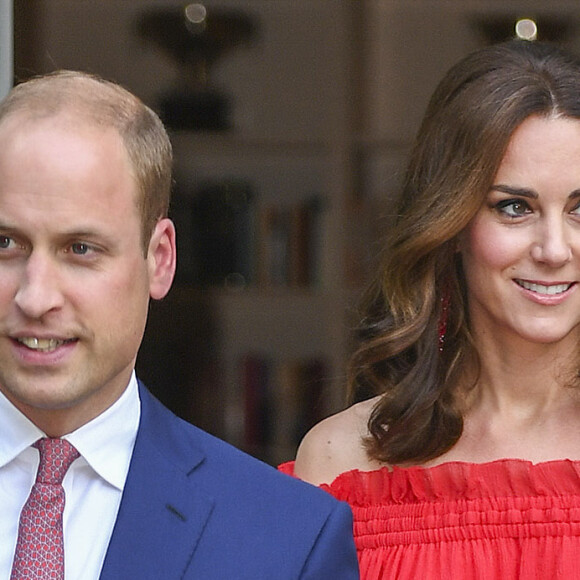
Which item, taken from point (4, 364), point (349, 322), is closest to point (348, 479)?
point (4, 364)

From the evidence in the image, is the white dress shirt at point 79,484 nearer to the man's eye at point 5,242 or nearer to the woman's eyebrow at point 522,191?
the man's eye at point 5,242

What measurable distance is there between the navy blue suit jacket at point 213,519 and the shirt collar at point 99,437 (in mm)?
20

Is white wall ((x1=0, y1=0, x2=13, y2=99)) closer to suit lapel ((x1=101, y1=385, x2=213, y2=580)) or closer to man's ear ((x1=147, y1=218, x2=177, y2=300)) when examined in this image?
man's ear ((x1=147, y1=218, x2=177, y2=300))

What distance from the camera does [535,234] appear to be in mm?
2207

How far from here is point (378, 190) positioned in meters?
4.80

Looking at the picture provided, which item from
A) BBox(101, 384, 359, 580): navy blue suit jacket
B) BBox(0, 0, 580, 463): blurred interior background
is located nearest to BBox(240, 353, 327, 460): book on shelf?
BBox(0, 0, 580, 463): blurred interior background

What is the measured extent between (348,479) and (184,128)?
266cm

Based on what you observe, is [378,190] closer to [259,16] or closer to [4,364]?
[259,16]

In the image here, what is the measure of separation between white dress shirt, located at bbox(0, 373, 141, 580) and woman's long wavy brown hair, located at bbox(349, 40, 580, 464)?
0.65 m

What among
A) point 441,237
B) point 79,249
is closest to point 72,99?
point 79,249

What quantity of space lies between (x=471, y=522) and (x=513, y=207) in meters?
0.52

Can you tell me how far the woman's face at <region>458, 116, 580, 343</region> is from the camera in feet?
7.20

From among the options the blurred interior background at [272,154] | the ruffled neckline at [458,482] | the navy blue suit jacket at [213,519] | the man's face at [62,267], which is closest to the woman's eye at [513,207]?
the ruffled neckline at [458,482]

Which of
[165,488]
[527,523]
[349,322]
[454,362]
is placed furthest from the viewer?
[349,322]
